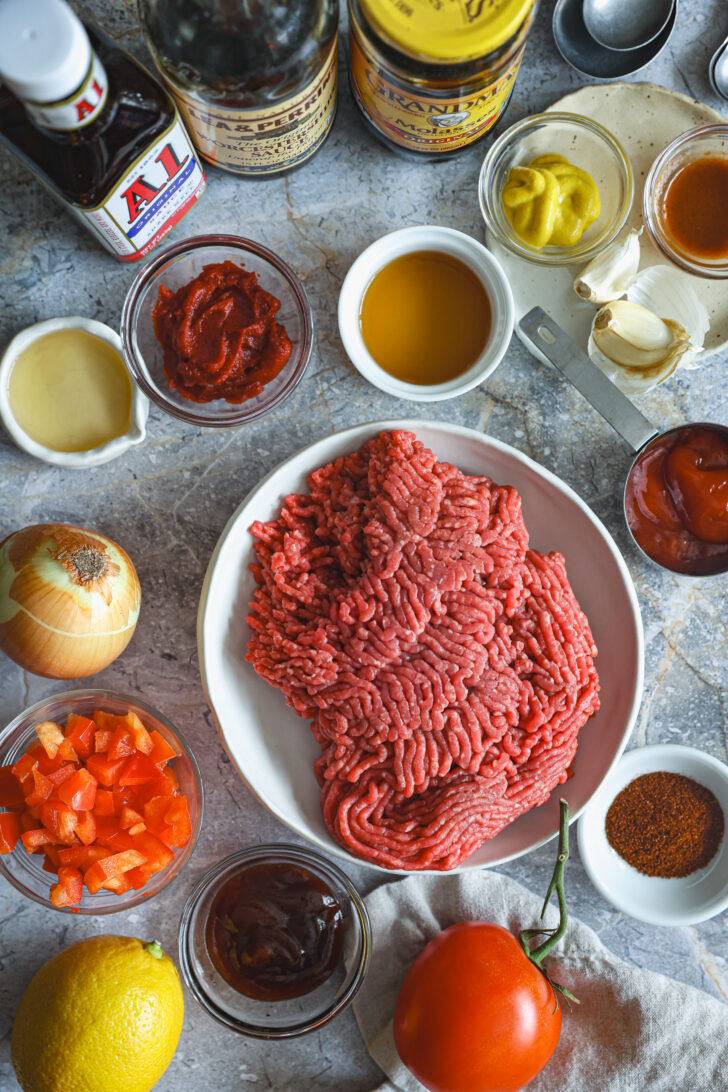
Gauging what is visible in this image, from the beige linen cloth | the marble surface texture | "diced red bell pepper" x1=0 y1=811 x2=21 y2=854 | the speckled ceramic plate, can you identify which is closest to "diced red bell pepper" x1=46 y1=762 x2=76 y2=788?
"diced red bell pepper" x1=0 y1=811 x2=21 y2=854

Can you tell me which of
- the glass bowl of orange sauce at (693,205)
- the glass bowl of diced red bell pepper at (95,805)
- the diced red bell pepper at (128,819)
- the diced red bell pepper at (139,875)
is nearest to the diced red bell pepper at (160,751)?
the glass bowl of diced red bell pepper at (95,805)

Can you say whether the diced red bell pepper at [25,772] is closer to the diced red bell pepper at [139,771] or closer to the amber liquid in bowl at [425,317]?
the diced red bell pepper at [139,771]

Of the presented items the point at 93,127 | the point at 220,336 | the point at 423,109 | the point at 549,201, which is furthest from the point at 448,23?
the point at 220,336

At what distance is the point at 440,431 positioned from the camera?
1662 millimetres

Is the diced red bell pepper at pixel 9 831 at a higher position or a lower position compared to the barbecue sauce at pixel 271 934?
higher

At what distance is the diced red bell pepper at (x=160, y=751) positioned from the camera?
5.43ft

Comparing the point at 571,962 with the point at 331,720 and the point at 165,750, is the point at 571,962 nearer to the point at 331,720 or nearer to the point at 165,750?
the point at 331,720

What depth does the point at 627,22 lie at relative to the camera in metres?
1.78

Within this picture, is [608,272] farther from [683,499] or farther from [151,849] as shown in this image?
[151,849]

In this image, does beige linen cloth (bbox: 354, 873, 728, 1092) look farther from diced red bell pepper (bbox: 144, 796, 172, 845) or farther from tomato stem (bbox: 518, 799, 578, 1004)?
diced red bell pepper (bbox: 144, 796, 172, 845)

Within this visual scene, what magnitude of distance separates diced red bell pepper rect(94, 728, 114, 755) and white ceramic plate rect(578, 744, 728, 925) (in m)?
1.00

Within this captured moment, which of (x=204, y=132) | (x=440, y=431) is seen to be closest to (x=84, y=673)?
(x=440, y=431)

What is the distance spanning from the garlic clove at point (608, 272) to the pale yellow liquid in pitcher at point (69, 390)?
97cm

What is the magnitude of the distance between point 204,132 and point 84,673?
3.42 feet
